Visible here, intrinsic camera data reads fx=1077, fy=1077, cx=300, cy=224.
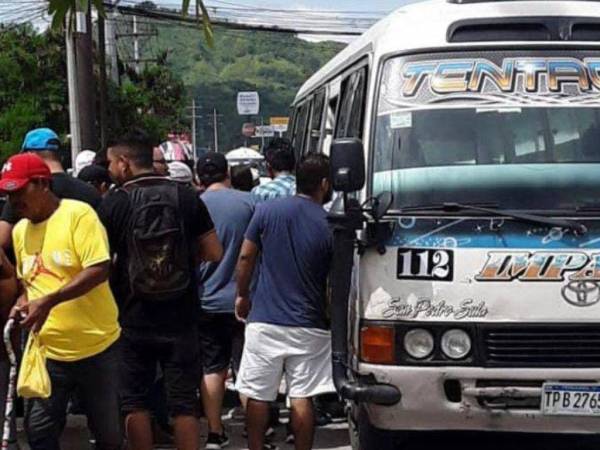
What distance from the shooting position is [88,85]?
17844 mm

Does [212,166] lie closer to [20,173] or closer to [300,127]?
[20,173]

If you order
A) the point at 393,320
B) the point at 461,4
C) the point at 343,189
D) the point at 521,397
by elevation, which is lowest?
the point at 521,397

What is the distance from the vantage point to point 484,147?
18.1 ft

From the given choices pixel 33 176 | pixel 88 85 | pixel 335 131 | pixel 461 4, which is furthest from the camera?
pixel 88 85

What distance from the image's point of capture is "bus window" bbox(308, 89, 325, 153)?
8.79m

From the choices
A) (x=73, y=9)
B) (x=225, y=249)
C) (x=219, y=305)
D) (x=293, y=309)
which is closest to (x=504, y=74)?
(x=293, y=309)

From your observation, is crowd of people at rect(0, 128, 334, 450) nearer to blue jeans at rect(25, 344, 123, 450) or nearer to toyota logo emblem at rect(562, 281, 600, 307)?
blue jeans at rect(25, 344, 123, 450)

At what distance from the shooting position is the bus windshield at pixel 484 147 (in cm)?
541

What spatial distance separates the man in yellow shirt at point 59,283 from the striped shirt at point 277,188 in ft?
7.37

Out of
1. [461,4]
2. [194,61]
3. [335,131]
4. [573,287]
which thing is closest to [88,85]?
[335,131]

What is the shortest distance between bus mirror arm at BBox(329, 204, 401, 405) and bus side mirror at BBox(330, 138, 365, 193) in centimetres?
14

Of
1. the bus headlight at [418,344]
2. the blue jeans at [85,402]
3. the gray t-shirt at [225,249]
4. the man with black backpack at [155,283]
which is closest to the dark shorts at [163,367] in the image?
the man with black backpack at [155,283]

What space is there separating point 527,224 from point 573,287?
0.37 metres

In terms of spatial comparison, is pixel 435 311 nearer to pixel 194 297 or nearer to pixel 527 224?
pixel 527 224
